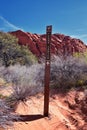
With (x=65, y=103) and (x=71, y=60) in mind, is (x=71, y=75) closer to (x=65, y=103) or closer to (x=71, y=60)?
(x=71, y=60)

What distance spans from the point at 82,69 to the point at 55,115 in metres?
5.26

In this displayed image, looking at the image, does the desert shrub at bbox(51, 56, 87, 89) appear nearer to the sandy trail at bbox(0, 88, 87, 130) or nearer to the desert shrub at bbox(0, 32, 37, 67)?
the sandy trail at bbox(0, 88, 87, 130)

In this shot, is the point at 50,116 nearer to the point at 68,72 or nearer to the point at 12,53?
the point at 68,72

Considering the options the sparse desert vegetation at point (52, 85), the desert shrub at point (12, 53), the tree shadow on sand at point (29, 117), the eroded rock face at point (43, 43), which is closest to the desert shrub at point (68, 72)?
the sparse desert vegetation at point (52, 85)

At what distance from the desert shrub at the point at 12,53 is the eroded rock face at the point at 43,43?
28.1 ft

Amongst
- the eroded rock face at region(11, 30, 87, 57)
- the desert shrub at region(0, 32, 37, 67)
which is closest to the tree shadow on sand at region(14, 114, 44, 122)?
the desert shrub at region(0, 32, 37, 67)

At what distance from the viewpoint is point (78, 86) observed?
1240 centimetres

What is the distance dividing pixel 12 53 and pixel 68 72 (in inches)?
615

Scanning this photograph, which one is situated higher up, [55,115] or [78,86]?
[78,86]

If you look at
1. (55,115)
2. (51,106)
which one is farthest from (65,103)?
(55,115)

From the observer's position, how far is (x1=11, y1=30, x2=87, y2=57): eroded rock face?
4184 centimetres

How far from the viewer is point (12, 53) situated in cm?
2814

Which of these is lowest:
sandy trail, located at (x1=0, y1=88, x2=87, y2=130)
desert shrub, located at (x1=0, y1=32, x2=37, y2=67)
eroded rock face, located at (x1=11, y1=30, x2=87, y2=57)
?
sandy trail, located at (x1=0, y1=88, x2=87, y2=130)

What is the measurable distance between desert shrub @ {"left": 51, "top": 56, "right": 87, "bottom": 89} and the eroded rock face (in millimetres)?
24533
